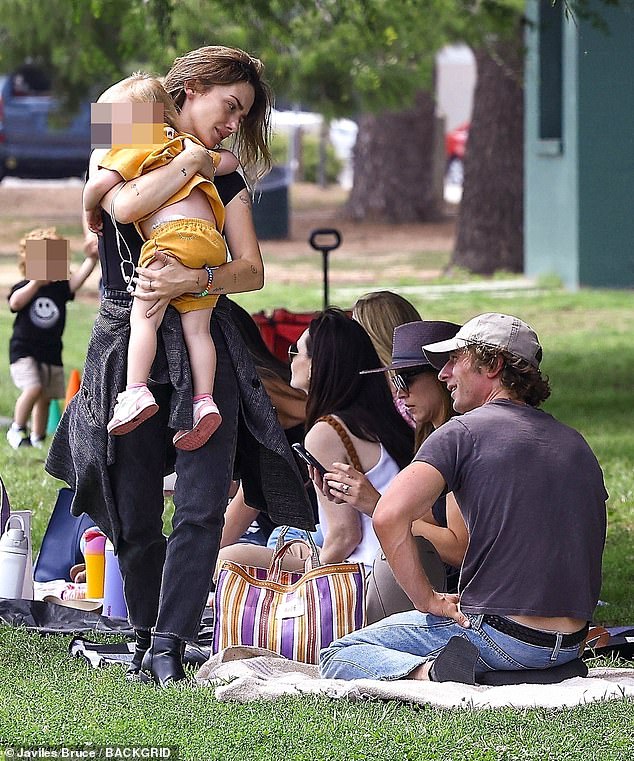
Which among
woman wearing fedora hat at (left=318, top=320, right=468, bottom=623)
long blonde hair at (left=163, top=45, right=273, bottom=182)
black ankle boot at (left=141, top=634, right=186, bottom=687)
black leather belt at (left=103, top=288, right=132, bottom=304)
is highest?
long blonde hair at (left=163, top=45, right=273, bottom=182)

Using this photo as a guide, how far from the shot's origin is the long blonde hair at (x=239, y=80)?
433cm

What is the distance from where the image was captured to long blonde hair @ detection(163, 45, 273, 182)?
4.33 metres

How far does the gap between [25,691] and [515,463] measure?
5.15 feet

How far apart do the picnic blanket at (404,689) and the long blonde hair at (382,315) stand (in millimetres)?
1580

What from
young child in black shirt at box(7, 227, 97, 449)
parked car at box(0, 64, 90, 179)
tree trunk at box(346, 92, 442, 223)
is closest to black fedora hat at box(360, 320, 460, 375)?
young child in black shirt at box(7, 227, 97, 449)

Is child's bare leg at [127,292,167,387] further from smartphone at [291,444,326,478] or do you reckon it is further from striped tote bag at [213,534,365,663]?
striped tote bag at [213,534,365,663]

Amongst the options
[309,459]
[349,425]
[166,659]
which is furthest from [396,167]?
[166,659]

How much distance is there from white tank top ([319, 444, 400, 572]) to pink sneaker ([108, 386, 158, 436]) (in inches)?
42.8

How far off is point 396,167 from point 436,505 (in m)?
21.0

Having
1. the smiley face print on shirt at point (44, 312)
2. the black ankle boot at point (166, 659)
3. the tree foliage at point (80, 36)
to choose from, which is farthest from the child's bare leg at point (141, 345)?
Result: the smiley face print on shirt at point (44, 312)

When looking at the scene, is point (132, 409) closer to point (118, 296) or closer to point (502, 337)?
point (118, 296)

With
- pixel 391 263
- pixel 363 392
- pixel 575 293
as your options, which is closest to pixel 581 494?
pixel 363 392

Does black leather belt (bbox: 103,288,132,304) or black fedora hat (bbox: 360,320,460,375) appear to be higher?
black leather belt (bbox: 103,288,132,304)

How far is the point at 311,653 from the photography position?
463cm
